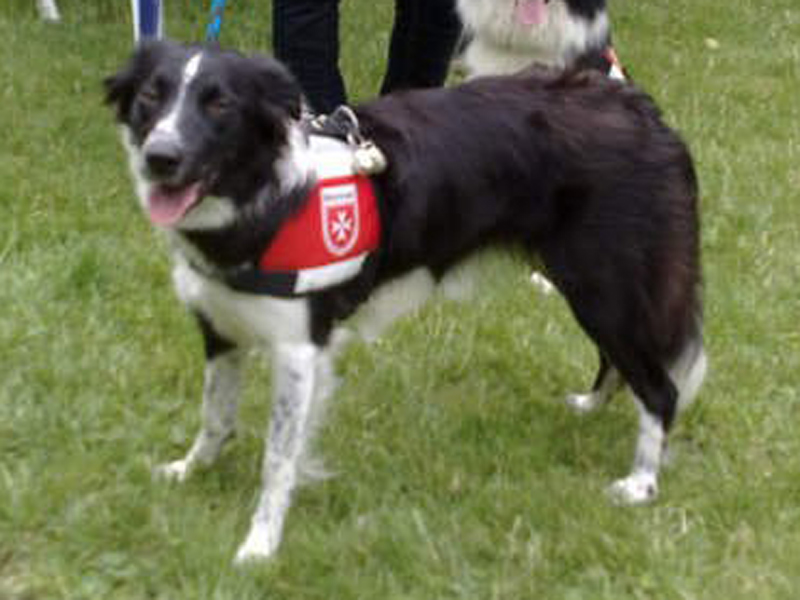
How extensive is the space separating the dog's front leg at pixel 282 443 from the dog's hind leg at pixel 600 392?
A: 108 cm

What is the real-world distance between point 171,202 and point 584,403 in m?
1.70

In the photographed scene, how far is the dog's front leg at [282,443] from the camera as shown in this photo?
9.85ft

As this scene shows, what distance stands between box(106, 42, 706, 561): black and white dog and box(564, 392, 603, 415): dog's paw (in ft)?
1.25

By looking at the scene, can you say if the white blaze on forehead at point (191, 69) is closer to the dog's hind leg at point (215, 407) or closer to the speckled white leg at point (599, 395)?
the dog's hind leg at point (215, 407)

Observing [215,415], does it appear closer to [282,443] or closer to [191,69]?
[282,443]

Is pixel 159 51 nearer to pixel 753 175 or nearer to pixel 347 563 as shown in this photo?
pixel 347 563

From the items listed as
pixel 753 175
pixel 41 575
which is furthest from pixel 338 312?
pixel 753 175

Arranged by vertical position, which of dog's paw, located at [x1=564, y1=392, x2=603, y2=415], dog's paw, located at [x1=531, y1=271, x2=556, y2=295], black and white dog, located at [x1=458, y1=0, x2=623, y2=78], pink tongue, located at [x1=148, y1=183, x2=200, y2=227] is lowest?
dog's paw, located at [x1=531, y1=271, x2=556, y2=295]

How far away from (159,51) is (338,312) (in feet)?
2.49

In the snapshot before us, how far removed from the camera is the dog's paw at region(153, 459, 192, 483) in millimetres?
3309

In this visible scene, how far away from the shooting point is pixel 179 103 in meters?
2.65

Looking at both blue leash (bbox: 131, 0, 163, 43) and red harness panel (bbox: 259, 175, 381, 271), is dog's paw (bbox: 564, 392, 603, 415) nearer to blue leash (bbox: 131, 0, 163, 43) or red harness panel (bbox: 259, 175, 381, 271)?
red harness panel (bbox: 259, 175, 381, 271)

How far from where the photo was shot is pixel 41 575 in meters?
2.86

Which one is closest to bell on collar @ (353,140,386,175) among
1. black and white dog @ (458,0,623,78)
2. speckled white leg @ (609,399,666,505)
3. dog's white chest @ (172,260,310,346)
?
dog's white chest @ (172,260,310,346)
